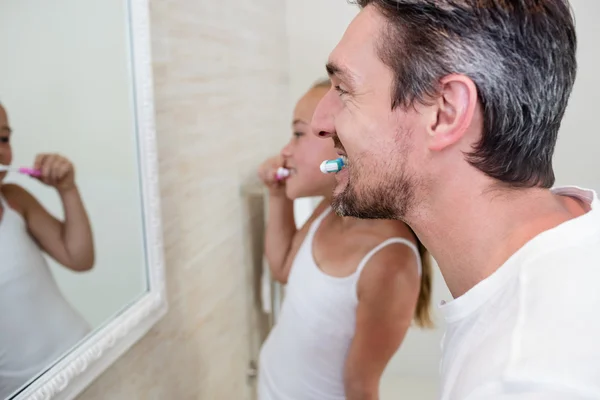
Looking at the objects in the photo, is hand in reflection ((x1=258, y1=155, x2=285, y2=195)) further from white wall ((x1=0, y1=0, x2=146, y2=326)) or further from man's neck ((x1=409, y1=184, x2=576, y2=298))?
man's neck ((x1=409, y1=184, x2=576, y2=298))

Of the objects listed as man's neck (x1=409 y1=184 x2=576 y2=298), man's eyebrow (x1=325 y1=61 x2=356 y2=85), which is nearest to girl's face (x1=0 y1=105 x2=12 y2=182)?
man's eyebrow (x1=325 y1=61 x2=356 y2=85)

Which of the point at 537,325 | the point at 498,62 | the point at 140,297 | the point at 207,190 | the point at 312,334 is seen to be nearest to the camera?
the point at 537,325

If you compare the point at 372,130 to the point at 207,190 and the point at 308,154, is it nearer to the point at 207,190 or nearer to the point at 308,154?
the point at 308,154

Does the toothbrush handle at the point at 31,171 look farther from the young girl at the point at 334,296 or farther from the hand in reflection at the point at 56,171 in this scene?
the young girl at the point at 334,296

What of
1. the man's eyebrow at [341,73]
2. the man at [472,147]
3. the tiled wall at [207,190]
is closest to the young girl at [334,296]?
the tiled wall at [207,190]

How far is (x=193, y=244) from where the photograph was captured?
1047 mm

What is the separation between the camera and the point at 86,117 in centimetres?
69

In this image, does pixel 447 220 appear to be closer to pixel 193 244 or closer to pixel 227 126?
pixel 193 244

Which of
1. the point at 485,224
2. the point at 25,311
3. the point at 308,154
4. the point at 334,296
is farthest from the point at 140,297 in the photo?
the point at 485,224

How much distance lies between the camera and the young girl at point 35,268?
586mm

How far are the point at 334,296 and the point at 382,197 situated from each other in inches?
14.8

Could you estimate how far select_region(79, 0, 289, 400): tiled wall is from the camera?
917 millimetres

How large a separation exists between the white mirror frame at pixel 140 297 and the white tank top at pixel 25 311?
0.08 feet

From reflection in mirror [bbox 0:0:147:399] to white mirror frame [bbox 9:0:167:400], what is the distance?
1 cm
